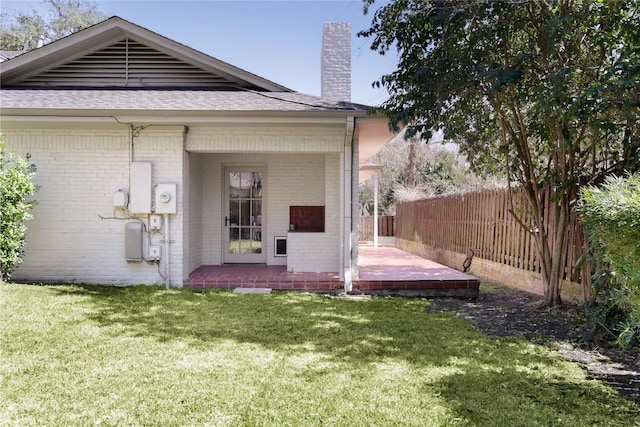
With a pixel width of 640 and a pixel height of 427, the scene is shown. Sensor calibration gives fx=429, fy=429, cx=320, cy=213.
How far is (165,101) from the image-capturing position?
23.7 feet

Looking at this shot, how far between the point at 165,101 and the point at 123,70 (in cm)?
207

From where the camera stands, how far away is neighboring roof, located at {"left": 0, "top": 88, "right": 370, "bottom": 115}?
6770 millimetres

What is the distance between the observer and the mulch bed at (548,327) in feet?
12.5

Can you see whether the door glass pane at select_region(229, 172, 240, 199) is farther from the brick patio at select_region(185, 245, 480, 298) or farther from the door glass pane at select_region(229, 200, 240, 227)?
the brick patio at select_region(185, 245, 480, 298)

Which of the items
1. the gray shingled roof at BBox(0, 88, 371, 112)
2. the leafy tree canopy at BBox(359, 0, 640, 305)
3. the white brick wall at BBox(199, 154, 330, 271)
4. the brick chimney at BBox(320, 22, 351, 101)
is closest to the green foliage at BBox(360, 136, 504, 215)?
the brick chimney at BBox(320, 22, 351, 101)

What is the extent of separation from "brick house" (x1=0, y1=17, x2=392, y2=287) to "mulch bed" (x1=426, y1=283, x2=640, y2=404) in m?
2.12

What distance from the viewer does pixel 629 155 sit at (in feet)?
17.2

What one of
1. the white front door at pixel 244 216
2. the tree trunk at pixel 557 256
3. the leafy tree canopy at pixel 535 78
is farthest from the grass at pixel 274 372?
the white front door at pixel 244 216

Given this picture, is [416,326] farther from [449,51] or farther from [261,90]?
[261,90]

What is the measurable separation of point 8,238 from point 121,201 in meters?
1.70

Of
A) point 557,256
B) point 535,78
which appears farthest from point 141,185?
point 557,256

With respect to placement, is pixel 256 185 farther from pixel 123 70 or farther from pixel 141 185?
pixel 123 70

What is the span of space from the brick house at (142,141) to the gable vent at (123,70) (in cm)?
2

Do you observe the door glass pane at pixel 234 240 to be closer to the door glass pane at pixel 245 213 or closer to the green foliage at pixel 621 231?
the door glass pane at pixel 245 213
